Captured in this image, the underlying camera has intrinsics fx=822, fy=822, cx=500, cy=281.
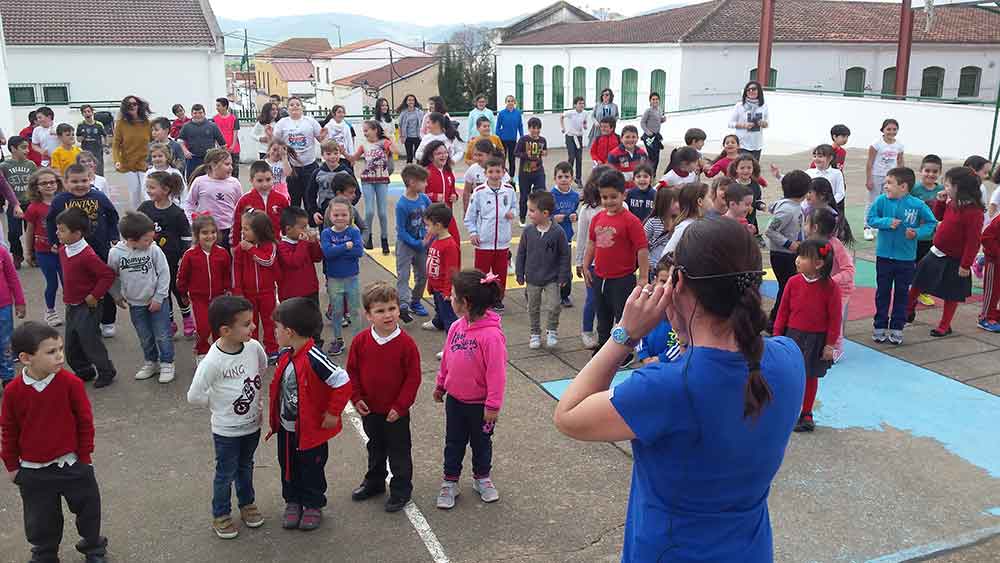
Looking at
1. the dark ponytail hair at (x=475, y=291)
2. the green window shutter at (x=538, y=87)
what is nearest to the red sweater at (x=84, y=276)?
the dark ponytail hair at (x=475, y=291)

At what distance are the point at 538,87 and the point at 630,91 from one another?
340 inches

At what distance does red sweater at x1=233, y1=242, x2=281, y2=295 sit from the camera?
693 cm

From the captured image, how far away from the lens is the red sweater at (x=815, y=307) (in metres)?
5.78

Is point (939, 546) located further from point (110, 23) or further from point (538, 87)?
point (538, 87)

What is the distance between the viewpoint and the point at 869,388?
22.3 ft

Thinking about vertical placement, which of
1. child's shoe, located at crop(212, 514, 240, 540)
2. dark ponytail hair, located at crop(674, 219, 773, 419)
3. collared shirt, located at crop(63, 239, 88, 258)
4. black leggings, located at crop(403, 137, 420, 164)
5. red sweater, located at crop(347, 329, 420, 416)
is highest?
black leggings, located at crop(403, 137, 420, 164)

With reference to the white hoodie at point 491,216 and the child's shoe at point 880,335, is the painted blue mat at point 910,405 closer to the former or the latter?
the child's shoe at point 880,335

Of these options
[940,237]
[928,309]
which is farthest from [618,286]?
[928,309]

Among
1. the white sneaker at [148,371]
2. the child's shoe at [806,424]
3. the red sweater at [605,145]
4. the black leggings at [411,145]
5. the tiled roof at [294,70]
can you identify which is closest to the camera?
the child's shoe at [806,424]

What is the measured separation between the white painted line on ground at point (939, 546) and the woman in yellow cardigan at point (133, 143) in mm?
9741

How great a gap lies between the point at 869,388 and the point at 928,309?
9.02ft

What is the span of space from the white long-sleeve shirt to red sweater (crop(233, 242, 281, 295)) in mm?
2415

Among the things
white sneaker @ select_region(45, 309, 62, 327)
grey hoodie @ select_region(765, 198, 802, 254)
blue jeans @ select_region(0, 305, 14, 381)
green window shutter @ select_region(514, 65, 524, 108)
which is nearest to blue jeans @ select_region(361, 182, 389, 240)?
white sneaker @ select_region(45, 309, 62, 327)

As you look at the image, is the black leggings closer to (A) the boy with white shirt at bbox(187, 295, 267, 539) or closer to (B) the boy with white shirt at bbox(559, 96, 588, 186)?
(B) the boy with white shirt at bbox(559, 96, 588, 186)
